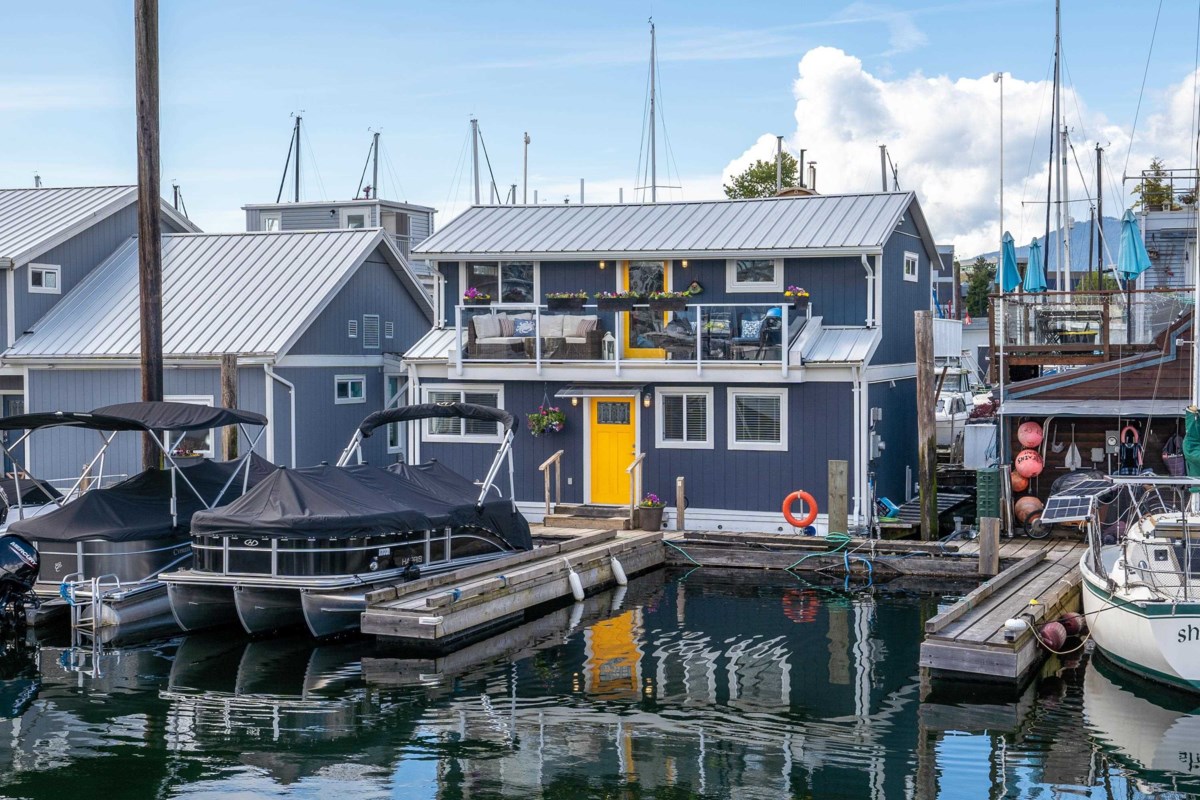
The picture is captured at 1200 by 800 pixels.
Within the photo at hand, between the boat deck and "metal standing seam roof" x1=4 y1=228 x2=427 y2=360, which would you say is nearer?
the boat deck

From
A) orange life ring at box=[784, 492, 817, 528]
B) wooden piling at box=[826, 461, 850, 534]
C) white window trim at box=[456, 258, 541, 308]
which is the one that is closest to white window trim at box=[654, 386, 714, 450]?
orange life ring at box=[784, 492, 817, 528]

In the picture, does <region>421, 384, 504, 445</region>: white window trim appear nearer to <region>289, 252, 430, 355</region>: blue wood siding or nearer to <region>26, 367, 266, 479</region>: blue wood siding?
<region>289, 252, 430, 355</region>: blue wood siding

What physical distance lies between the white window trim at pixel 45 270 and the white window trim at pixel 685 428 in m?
15.1

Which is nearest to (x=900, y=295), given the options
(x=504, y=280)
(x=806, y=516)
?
(x=806, y=516)

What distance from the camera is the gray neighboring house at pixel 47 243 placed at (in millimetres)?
29781

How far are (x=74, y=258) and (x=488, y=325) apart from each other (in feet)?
39.8

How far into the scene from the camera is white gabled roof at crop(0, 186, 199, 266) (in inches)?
1193

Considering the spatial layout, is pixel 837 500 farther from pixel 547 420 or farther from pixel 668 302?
pixel 547 420

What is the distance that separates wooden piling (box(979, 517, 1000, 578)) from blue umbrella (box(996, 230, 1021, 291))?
572 cm

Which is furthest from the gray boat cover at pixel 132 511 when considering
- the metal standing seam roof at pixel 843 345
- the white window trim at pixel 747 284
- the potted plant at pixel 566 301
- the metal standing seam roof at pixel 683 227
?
the metal standing seam roof at pixel 843 345

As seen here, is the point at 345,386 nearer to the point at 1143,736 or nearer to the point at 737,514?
the point at 737,514

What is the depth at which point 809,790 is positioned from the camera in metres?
12.1

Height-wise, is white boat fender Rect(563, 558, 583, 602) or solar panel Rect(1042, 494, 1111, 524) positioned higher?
solar panel Rect(1042, 494, 1111, 524)

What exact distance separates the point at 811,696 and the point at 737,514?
9.49 metres
